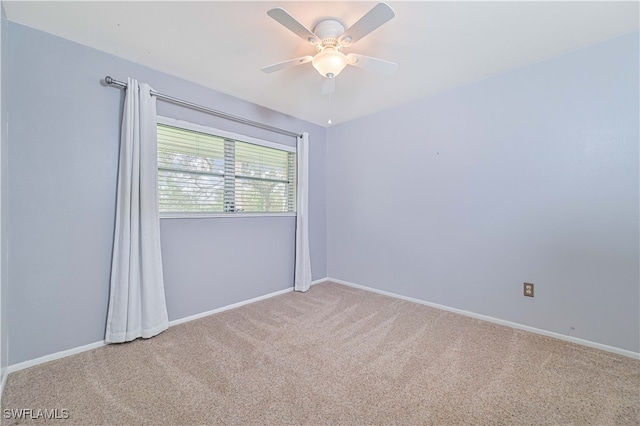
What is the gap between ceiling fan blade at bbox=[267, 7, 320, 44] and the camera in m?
1.37

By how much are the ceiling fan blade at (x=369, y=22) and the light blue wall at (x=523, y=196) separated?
1607 mm

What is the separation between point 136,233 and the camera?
2115mm

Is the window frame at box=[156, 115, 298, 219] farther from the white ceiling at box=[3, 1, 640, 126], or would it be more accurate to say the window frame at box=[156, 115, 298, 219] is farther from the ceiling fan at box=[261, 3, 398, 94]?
the ceiling fan at box=[261, 3, 398, 94]

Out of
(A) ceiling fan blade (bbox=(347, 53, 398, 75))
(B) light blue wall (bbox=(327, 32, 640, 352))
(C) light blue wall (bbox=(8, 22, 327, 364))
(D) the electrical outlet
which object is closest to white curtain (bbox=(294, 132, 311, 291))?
(B) light blue wall (bbox=(327, 32, 640, 352))

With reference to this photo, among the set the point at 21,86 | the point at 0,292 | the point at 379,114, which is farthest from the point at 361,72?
the point at 0,292

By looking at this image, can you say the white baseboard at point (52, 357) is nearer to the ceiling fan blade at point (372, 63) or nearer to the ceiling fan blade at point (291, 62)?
the ceiling fan blade at point (291, 62)

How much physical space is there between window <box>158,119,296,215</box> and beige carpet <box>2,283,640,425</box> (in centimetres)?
123

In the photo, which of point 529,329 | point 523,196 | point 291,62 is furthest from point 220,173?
point 529,329

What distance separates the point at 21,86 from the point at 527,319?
4339mm

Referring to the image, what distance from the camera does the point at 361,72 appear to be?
2.36m

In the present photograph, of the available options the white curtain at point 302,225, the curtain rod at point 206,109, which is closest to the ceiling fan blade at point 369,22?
the curtain rod at point 206,109

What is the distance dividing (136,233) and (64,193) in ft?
1.77

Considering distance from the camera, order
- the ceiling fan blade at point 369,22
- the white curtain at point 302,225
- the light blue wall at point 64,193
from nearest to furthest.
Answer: the ceiling fan blade at point 369,22, the light blue wall at point 64,193, the white curtain at point 302,225

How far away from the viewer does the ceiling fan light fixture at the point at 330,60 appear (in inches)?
70.4
